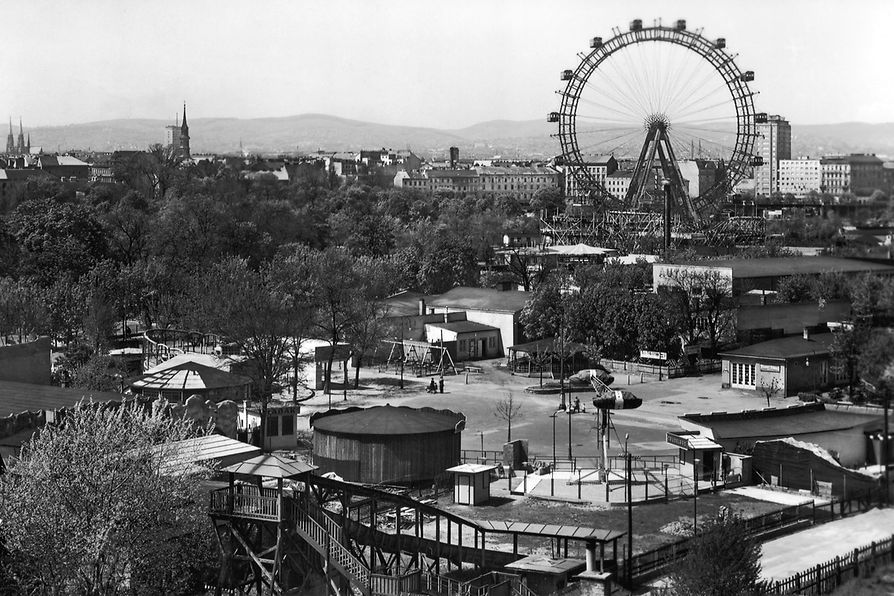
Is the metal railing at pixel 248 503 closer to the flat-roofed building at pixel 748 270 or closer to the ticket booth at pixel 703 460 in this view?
the ticket booth at pixel 703 460

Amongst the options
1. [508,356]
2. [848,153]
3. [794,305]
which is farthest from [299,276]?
[848,153]

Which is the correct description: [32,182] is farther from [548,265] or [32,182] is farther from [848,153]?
[848,153]

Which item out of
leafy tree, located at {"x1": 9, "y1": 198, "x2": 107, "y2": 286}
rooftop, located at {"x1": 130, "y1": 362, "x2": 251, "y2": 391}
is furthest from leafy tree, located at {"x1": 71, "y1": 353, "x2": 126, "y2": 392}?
leafy tree, located at {"x1": 9, "y1": 198, "x2": 107, "y2": 286}

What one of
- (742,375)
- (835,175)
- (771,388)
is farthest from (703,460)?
(742,375)

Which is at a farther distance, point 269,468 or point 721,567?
point 269,468

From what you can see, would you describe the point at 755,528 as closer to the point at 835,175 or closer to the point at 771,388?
the point at 835,175

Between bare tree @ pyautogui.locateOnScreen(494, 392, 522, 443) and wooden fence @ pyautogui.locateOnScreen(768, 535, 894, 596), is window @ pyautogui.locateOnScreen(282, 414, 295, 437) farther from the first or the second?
wooden fence @ pyautogui.locateOnScreen(768, 535, 894, 596)

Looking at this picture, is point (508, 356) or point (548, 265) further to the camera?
point (548, 265)
